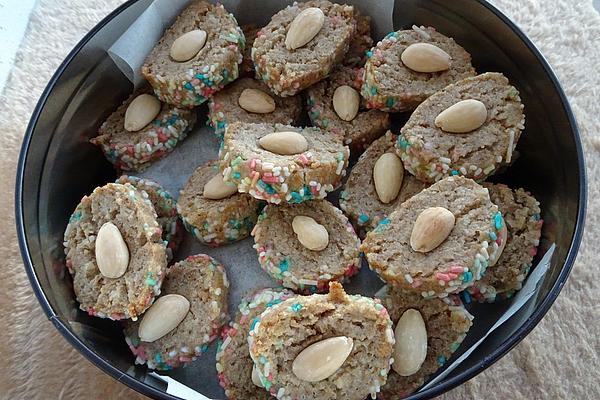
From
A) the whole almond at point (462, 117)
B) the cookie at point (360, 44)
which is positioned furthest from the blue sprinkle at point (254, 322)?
the cookie at point (360, 44)

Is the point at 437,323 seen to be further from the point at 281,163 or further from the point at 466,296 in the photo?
the point at 281,163

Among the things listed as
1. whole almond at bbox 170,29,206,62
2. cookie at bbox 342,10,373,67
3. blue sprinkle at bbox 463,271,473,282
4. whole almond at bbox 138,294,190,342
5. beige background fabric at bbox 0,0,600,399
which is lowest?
beige background fabric at bbox 0,0,600,399

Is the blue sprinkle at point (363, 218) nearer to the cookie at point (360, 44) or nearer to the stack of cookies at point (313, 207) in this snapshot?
the stack of cookies at point (313, 207)

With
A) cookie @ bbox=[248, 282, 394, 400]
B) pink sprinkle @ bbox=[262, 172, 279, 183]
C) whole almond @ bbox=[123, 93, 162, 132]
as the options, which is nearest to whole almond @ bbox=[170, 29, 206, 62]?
whole almond @ bbox=[123, 93, 162, 132]

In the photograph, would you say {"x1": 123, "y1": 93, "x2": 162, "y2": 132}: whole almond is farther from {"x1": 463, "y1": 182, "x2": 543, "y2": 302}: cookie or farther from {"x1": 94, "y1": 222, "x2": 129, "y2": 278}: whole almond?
{"x1": 463, "y1": 182, "x2": 543, "y2": 302}: cookie

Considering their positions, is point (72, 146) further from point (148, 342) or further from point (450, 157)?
point (450, 157)

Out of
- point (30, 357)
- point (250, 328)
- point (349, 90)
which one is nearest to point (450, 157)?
point (349, 90)

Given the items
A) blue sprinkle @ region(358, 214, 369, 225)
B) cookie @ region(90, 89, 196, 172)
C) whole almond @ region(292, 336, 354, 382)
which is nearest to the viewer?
whole almond @ region(292, 336, 354, 382)
